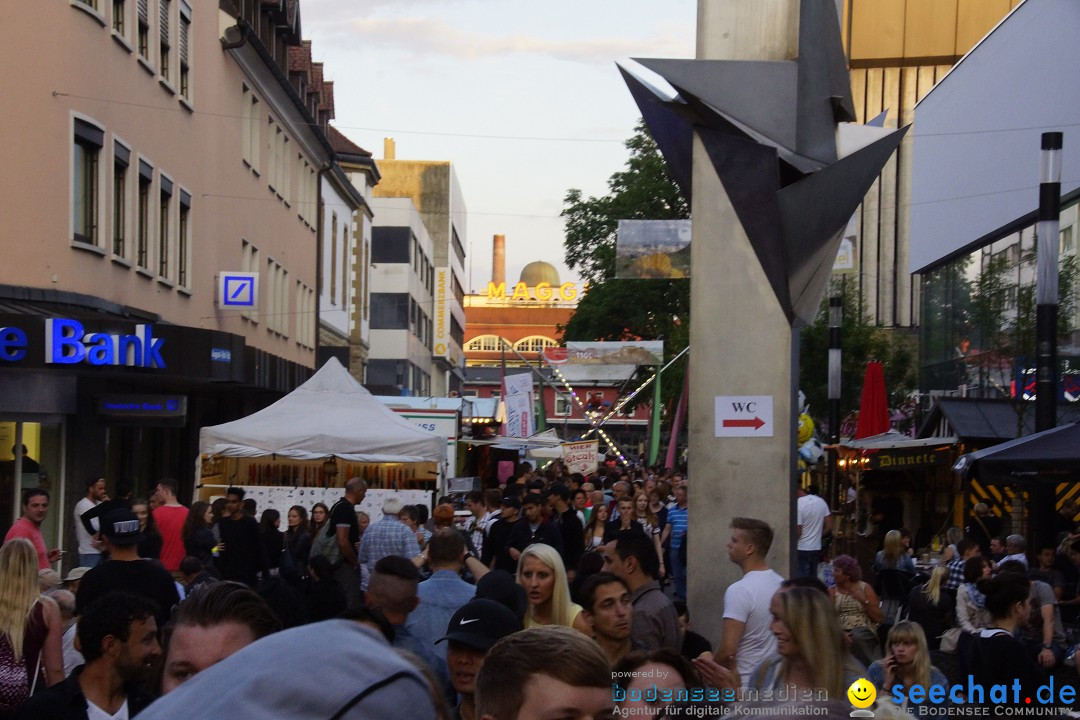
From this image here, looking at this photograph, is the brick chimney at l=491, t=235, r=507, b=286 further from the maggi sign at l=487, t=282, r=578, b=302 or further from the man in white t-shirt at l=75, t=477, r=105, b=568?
the man in white t-shirt at l=75, t=477, r=105, b=568

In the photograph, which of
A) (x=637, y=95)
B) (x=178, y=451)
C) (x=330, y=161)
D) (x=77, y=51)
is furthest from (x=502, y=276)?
(x=637, y=95)

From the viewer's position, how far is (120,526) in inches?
312

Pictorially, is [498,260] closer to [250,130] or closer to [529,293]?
[529,293]

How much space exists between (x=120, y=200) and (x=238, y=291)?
647 centimetres

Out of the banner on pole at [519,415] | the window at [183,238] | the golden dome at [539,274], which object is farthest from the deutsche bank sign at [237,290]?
the golden dome at [539,274]

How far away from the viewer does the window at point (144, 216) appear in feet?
78.3

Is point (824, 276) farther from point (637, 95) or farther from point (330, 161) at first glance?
point (330, 161)

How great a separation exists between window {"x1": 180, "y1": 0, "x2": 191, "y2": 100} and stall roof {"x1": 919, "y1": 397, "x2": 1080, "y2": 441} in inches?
626

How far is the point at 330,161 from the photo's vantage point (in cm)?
4522

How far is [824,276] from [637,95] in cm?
190

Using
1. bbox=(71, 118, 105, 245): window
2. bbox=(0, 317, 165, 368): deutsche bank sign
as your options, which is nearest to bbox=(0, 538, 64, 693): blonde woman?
bbox=(0, 317, 165, 368): deutsche bank sign

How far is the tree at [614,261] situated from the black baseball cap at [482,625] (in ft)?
155

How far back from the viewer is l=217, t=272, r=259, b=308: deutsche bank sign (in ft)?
94.7

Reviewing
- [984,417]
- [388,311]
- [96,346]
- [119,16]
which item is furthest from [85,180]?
[388,311]
